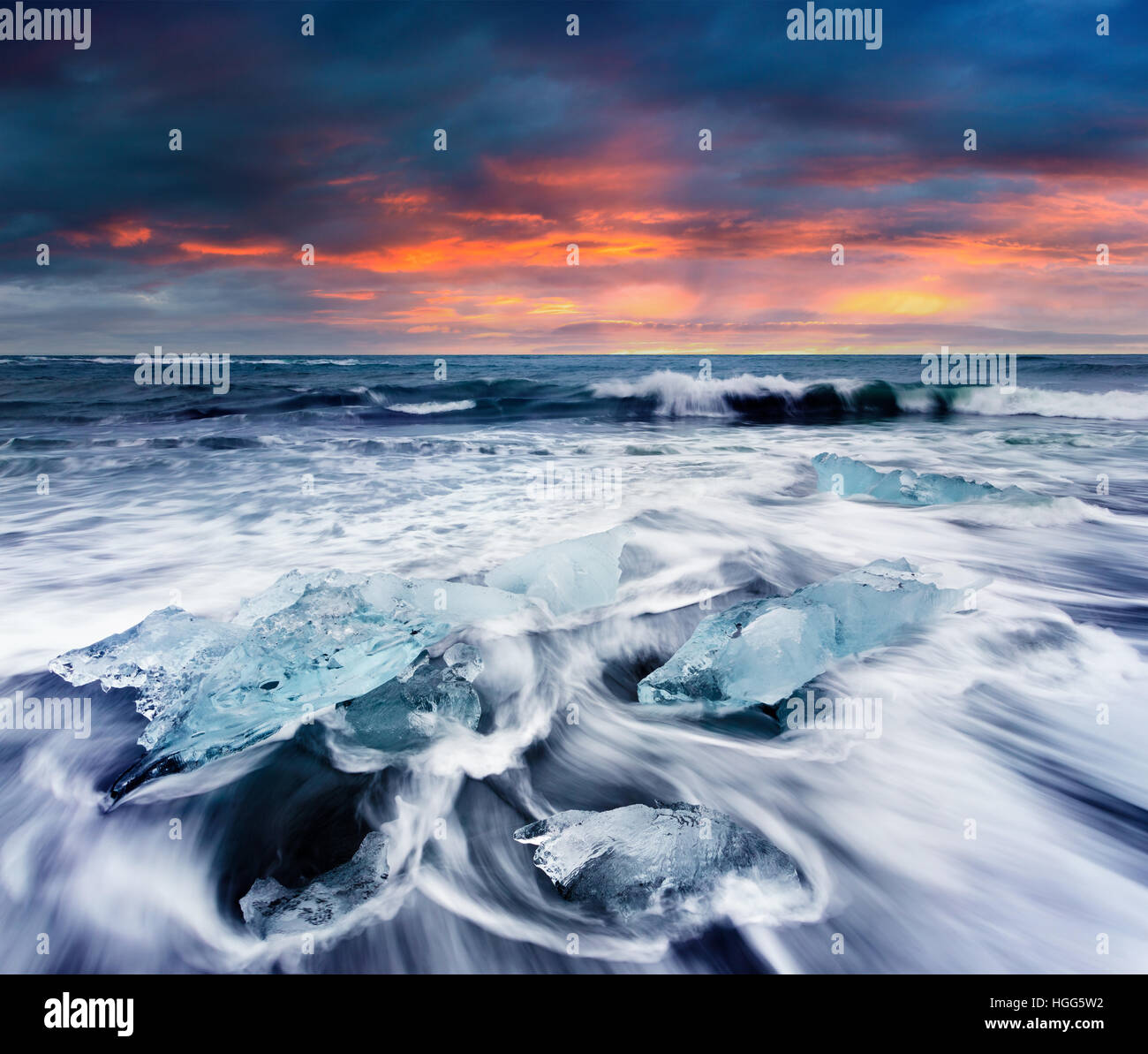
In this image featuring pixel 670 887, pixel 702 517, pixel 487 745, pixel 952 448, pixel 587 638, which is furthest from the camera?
pixel 952 448

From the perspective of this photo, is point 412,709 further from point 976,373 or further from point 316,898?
point 976,373

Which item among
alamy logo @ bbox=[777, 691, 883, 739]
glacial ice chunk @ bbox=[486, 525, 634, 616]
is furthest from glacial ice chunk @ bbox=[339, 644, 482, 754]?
alamy logo @ bbox=[777, 691, 883, 739]

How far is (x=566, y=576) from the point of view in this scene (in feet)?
12.6

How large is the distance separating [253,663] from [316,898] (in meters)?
0.98

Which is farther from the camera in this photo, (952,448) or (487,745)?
(952,448)

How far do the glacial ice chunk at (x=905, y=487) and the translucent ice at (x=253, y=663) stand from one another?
213 inches

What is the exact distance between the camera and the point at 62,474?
9023mm

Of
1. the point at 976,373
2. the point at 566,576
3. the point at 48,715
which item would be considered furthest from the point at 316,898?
the point at 976,373

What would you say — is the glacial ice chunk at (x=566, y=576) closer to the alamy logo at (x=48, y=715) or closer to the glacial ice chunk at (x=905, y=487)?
the alamy logo at (x=48, y=715)

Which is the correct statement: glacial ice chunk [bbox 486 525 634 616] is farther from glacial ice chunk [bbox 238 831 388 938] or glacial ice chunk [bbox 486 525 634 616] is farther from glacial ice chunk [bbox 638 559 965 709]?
glacial ice chunk [bbox 238 831 388 938]

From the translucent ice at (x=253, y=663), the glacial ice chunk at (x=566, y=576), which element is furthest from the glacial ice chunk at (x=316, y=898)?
the glacial ice chunk at (x=566, y=576)

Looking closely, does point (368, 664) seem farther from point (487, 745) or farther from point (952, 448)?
point (952, 448)

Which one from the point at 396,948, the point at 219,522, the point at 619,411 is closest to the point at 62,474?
the point at 219,522
